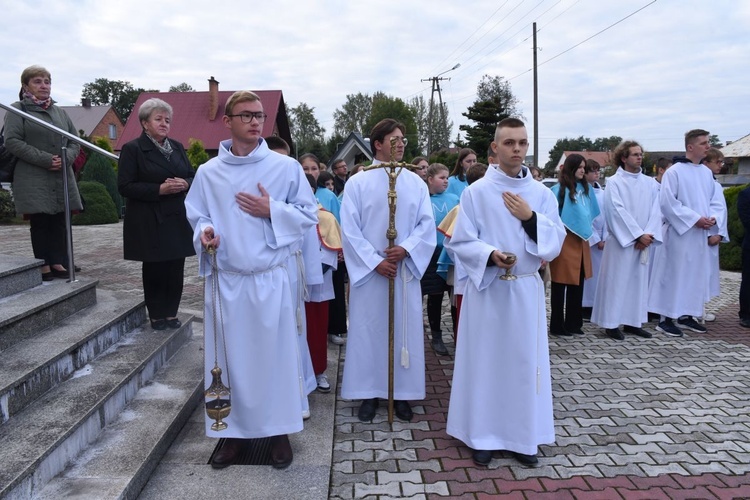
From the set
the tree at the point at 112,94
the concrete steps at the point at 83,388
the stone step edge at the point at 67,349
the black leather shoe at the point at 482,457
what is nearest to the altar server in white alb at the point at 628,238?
the black leather shoe at the point at 482,457

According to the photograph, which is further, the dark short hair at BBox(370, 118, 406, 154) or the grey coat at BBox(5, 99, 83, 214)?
the grey coat at BBox(5, 99, 83, 214)

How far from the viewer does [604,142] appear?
346 feet

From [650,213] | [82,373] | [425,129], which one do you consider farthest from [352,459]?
[425,129]

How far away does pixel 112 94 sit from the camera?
274 feet

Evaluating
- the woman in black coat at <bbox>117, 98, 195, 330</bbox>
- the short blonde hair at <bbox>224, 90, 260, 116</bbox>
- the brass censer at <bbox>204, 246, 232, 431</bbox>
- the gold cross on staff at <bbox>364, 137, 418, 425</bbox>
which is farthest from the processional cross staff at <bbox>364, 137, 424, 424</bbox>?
the woman in black coat at <bbox>117, 98, 195, 330</bbox>

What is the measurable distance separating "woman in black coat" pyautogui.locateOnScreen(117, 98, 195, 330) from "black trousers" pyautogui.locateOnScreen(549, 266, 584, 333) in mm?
4164

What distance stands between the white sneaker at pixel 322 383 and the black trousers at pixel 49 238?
256 cm

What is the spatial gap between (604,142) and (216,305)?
112492mm

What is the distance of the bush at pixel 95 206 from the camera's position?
18.0 m

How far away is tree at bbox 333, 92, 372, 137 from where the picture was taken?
7969cm

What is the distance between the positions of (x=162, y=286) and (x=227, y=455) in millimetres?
1860

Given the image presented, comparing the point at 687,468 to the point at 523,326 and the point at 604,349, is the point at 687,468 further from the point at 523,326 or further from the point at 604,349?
the point at 604,349

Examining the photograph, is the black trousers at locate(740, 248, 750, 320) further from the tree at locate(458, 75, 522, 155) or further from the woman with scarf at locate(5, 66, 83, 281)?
the tree at locate(458, 75, 522, 155)

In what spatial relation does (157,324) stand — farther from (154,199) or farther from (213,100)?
(213,100)
